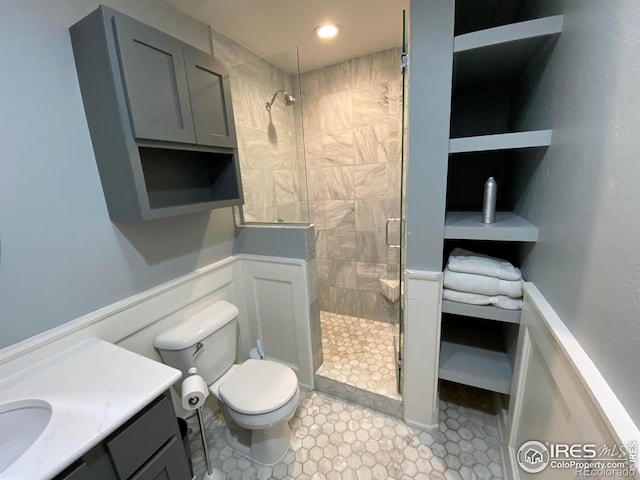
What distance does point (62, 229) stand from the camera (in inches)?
41.5

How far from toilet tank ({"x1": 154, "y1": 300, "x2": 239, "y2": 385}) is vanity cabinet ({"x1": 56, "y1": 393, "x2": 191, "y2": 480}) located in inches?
17.4

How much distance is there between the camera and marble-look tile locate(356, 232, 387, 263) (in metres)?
2.45

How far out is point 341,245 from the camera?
2602 mm

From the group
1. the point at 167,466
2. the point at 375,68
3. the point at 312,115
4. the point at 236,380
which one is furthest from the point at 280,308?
the point at 375,68

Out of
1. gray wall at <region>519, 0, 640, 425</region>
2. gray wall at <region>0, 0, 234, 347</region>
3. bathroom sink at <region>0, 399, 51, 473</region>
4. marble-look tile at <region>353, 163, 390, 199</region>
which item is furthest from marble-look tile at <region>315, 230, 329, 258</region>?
bathroom sink at <region>0, 399, 51, 473</region>

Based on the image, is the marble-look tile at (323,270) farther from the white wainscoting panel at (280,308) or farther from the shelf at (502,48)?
the shelf at (502,48)

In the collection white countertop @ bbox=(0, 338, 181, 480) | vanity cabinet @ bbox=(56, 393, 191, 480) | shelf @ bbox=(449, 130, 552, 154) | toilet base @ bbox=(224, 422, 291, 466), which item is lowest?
toilet base @ bbox=(224, 422, 291, 466)

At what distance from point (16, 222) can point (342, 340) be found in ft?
6.80

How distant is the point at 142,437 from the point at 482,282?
145 cm

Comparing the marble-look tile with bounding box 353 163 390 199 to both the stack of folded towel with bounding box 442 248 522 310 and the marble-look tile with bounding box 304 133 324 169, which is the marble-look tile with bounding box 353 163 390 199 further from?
the stack of folded towel with bounding box 442 248 522 310

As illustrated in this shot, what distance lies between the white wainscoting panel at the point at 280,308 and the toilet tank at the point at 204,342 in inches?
12.1

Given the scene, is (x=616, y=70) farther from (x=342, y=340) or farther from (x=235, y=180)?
(x=342, y=340)

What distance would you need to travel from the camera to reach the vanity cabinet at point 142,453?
2.36 feet

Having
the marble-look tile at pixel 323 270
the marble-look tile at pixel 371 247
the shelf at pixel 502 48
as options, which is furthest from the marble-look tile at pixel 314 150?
the shelf at pixel 502 48
